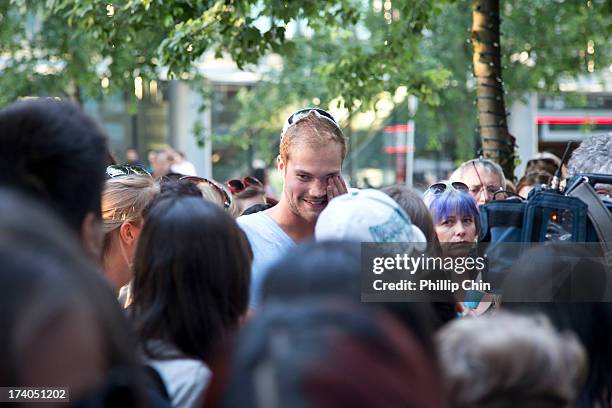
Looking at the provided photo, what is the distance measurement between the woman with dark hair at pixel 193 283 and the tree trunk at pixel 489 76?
17.3 ft

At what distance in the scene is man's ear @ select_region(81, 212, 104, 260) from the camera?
2066 mm

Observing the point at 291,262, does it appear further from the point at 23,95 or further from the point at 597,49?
the point at 597,49

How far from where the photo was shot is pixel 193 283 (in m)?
2.59

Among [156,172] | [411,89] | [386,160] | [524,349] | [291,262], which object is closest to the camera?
[291,262]

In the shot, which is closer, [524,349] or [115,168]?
[524,349]

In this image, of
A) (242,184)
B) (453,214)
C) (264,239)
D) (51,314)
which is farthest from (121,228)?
(242,184)

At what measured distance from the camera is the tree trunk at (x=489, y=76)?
7.56 m

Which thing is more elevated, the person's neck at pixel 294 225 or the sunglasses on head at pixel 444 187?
the sunglasses on head at pixel 444 187

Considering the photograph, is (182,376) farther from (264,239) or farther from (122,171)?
(122,171)

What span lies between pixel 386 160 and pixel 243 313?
23057mm

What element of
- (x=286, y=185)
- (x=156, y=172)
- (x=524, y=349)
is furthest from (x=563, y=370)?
(x=156, y=172)

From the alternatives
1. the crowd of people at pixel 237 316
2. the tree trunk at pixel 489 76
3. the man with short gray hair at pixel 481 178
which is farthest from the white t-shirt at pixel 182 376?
the tree trunk at pixel 489 76

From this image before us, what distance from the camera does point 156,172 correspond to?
489 inches

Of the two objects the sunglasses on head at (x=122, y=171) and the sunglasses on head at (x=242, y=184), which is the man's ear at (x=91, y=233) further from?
the sunglasses on head at (x=242, y=184)
